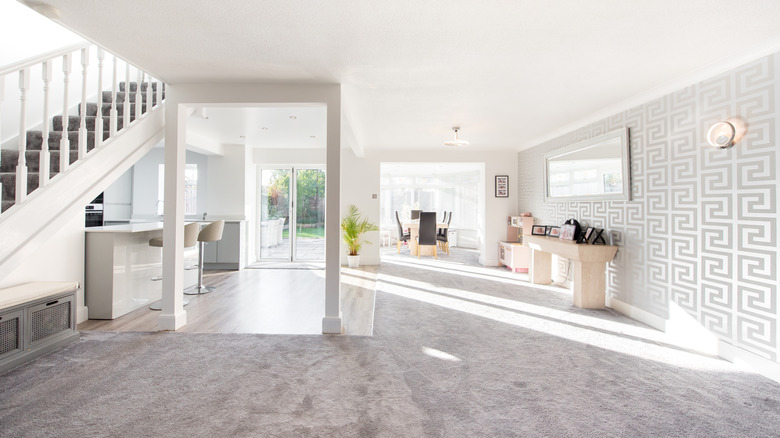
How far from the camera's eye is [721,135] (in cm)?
264

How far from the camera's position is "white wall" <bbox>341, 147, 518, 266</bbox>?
261 inches

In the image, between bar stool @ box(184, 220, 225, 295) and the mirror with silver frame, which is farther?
bar stool @ box(184, 220, 225, 295)

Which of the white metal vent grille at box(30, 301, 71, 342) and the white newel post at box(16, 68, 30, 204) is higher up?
the white newel post at box(16, 68, 30, 204)

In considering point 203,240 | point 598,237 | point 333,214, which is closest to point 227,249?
point 203,240

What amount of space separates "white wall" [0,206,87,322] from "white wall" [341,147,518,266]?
393 centimetres

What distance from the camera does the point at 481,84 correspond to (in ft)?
10.3

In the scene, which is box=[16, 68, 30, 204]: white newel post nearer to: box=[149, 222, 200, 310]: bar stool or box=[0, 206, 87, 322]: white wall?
box=[0, 206, 87, 322]: white wall

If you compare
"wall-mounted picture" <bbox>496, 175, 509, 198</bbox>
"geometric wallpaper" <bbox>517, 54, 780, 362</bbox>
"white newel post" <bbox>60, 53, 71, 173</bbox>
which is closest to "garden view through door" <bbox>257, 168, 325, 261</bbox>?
"wall-mounted picture" <bbox>496, 175, 509, 198</bbox>

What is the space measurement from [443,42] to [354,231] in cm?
434

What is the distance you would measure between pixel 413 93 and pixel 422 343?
2362 millimetres

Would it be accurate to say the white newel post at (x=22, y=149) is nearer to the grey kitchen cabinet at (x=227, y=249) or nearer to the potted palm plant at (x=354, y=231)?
the grey kitchen cabinet at (x=227, y=249)

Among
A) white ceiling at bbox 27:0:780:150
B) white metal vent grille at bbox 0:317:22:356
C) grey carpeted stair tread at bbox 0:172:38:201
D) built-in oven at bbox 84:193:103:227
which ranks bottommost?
white metal vent grille at bbox 0:317:22:356

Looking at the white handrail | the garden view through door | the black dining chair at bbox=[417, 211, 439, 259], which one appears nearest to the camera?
the white handrail

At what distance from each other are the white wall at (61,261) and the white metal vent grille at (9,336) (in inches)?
21.4
